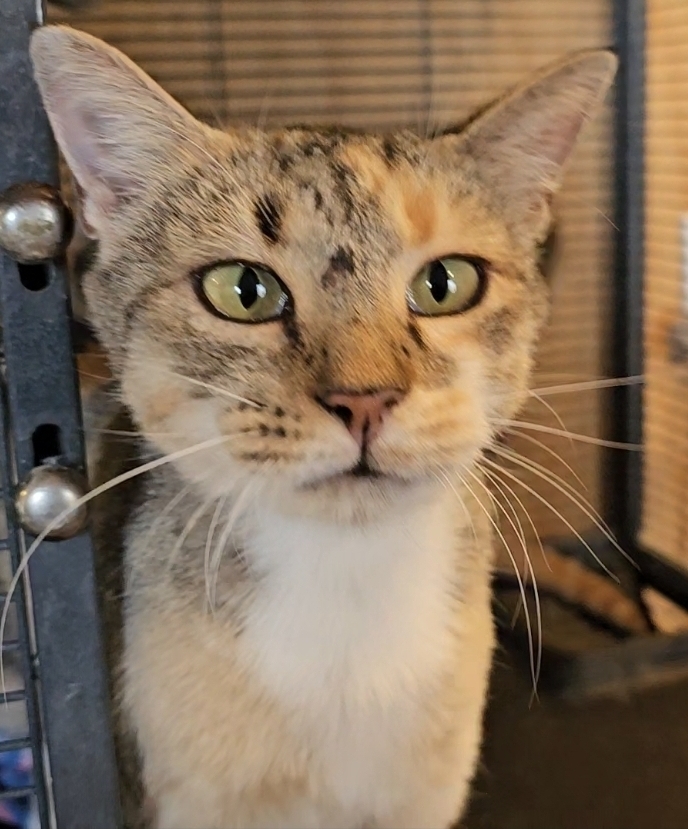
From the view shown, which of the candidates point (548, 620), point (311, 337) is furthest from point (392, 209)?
point (548, 620)

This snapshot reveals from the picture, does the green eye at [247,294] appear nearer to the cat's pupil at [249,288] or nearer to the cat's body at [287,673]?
the cat's pupil at [249,288]

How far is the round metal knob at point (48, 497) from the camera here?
0.51m

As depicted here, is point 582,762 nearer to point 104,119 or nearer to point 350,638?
point 350,638

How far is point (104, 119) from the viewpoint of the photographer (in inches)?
23.4

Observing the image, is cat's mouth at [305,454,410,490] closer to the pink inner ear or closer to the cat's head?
the cat's head

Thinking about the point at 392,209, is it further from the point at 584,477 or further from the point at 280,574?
the point at 584,477

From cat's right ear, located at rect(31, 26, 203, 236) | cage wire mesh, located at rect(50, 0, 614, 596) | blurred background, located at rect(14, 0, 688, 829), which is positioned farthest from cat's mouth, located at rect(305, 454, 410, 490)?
cage wire mesh, located at rect(50, 0, 614, 596)

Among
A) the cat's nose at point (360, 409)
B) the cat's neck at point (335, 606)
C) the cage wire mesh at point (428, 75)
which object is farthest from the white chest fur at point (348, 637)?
the cage wire mesh at point (428, 75)

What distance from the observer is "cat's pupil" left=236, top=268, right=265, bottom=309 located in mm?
587

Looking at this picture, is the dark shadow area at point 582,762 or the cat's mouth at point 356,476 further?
the dark shadow area at point 582,762

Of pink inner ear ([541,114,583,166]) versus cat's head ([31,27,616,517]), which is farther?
pink inner ear ([541,114,583,166])

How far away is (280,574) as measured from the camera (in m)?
0.65

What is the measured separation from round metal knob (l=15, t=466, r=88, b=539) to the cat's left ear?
370mm

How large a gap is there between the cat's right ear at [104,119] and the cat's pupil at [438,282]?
189 millimetres
